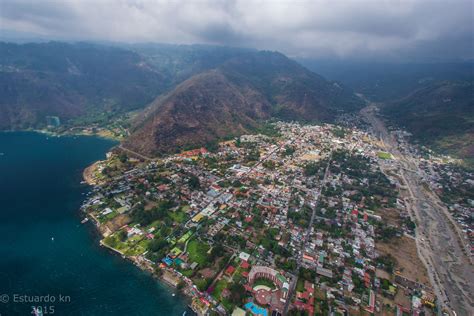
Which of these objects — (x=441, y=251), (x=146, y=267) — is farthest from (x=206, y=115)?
(x=441, y=251)

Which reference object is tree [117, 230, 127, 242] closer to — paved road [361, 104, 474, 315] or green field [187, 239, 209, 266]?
green field [187, 239, 209, 266]

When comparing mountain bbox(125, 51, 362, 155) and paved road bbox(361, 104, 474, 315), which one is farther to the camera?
mountain bbox(125, 51, 362, 155)

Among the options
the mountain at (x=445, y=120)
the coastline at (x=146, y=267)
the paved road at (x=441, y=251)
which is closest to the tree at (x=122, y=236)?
the coastline at (x=146, y=267)

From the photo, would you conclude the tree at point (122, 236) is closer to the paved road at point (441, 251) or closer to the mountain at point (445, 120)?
the paved road at point (441, 251)

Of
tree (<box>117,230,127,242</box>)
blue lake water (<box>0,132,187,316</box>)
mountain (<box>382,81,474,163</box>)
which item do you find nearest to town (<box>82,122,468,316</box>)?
tree (<box>117,230,127,242</box>)

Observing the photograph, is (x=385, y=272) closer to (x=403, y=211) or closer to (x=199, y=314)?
(x=403, y=211)

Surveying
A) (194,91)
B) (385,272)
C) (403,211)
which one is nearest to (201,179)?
(385,272)
